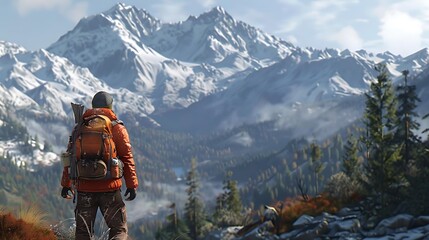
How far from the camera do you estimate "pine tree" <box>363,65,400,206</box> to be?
30641 millimetres

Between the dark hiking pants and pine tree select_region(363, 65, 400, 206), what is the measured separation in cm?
2590

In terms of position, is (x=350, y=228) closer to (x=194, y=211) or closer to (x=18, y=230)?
(x=18, y=230)

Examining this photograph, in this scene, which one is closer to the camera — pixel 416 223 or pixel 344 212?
pixel 416 223

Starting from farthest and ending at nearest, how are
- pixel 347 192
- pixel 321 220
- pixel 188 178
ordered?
1. pixel 188 178
2. pixel 347 192
3. pixel 321 220

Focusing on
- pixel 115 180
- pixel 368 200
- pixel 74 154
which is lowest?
pixel 368 200

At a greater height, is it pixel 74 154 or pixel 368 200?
pixel 74 154

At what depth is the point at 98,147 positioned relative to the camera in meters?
7.23

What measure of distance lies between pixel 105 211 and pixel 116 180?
57 cm

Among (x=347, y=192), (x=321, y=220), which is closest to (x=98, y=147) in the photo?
(x=321, y=220)

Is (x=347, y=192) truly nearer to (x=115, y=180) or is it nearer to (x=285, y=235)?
(x=285, y=235)

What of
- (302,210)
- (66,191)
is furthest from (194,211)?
(66,191)

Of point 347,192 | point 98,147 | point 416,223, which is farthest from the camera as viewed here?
point 347,192

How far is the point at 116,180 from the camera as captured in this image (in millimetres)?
7402

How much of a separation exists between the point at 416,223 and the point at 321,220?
7.64 meters
